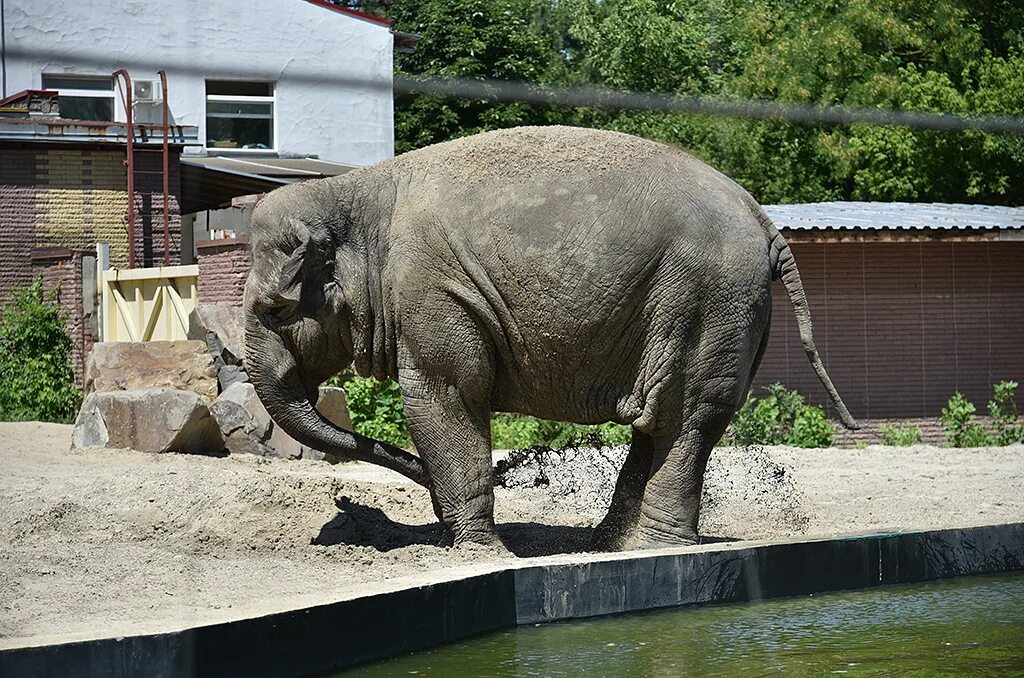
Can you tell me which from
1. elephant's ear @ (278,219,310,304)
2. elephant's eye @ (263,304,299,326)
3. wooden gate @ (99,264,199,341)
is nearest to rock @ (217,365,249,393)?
wooden gate @ (99,264,199,341)

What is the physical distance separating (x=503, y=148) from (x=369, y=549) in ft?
7.84

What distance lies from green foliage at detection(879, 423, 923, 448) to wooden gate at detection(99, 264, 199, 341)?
8017mm

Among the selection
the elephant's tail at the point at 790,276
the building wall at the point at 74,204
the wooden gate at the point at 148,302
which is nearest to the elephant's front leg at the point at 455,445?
the elephant's tail at the point at 790,276

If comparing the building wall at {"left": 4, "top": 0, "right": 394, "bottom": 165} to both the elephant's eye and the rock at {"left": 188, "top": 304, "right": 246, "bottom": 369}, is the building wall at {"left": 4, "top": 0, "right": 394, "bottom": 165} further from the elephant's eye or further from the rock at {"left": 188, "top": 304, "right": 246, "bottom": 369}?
the elephant's eye

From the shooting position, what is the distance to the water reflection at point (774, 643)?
587cm

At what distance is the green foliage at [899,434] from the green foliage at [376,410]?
5.49 m

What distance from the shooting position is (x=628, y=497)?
8.14 m

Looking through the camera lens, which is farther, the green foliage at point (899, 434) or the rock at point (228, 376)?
the green foliage at point (899, 434)

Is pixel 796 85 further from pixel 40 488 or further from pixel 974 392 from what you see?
pixel 40 488

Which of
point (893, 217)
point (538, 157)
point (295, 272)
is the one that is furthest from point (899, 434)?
point (295, 272)

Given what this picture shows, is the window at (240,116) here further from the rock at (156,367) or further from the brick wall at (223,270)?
the rock at (156,367)

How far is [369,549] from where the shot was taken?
305 inches

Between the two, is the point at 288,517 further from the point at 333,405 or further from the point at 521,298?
the point at 333,405

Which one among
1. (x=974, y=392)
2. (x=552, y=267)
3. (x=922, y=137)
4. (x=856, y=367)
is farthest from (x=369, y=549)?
(x=922, y=137)
